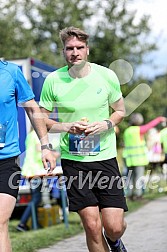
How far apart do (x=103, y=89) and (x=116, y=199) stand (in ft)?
2.81

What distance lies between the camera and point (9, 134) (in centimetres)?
480

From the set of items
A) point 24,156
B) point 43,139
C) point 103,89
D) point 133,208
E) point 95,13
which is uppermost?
point 95,13

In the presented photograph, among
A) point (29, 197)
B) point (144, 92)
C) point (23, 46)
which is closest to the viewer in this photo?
point (144, 92)

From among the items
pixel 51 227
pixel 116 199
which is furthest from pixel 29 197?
pixel 116 199

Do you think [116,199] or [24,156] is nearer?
[116,199]

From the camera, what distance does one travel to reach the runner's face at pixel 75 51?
5246 millimetres

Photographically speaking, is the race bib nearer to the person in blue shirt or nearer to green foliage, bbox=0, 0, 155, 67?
the person in blue shirt

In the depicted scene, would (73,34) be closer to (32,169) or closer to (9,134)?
(9,134)

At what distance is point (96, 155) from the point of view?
532 centimetres

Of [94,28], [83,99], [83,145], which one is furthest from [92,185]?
[94,28]

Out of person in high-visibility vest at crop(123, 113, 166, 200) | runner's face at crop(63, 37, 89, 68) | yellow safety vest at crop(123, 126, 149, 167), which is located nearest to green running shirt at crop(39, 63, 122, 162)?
runner's face at crop(63, 37, 89, 68)

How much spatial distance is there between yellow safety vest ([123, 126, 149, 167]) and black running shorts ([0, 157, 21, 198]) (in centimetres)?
894

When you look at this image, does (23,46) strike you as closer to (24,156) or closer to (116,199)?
(24,156)

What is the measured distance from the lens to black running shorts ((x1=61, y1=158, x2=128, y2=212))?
526cm
